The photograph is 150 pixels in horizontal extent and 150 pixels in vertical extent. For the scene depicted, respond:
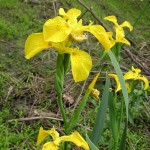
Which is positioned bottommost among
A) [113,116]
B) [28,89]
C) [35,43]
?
[28,89]

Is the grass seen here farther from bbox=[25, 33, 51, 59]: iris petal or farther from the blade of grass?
bbox=[25, 33, 51, 59]: iris petal

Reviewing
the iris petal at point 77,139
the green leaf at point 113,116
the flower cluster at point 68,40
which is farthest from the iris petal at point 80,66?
the green leaf at point 113,116

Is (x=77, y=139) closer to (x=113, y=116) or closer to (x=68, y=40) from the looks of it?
(x=68, y=40)

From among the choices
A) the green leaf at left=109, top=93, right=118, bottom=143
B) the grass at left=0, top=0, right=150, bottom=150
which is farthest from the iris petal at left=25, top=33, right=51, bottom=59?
the grass at left=0, top=0, right=150, bottom=150

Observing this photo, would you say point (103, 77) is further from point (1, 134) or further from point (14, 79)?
point (1, 134)

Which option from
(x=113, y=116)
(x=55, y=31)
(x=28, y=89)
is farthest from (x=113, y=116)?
(x=28, y=89)

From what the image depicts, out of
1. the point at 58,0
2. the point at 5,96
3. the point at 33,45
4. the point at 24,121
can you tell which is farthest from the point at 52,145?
the point at 58,0

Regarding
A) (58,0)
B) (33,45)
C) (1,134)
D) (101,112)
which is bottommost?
(1,134)
